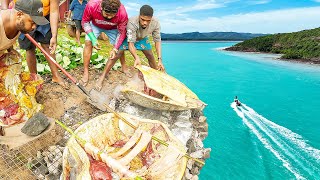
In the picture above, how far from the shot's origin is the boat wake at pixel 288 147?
492 inches

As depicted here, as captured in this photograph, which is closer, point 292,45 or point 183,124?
point 183,124

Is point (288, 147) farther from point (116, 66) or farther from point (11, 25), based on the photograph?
point (11, 25)

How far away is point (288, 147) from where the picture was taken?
14.5m

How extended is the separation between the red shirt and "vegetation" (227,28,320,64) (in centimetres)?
4899

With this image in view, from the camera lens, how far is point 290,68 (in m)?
44.5

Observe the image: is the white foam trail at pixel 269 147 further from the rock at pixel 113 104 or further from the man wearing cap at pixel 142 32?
the rock at pixel 113 104

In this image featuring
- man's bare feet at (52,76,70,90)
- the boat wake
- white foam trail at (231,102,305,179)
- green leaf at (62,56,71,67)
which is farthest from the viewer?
the boat wake

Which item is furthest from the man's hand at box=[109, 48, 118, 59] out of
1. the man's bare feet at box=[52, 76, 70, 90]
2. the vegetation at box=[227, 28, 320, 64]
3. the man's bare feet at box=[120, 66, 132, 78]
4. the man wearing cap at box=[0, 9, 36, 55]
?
the vegetation at box=[227, 28, 320, 64]

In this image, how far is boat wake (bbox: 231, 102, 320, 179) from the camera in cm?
1250

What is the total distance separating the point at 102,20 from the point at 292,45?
6260 centimetres

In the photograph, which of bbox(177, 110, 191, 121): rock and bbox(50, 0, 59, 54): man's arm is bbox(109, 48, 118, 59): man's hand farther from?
bbox(177, 110, 191, 121): rock

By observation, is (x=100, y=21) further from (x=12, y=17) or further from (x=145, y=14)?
(x=12, y=17)

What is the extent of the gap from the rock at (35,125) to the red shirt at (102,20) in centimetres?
228

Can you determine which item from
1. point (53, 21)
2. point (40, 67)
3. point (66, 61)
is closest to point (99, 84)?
point (66, 61)
